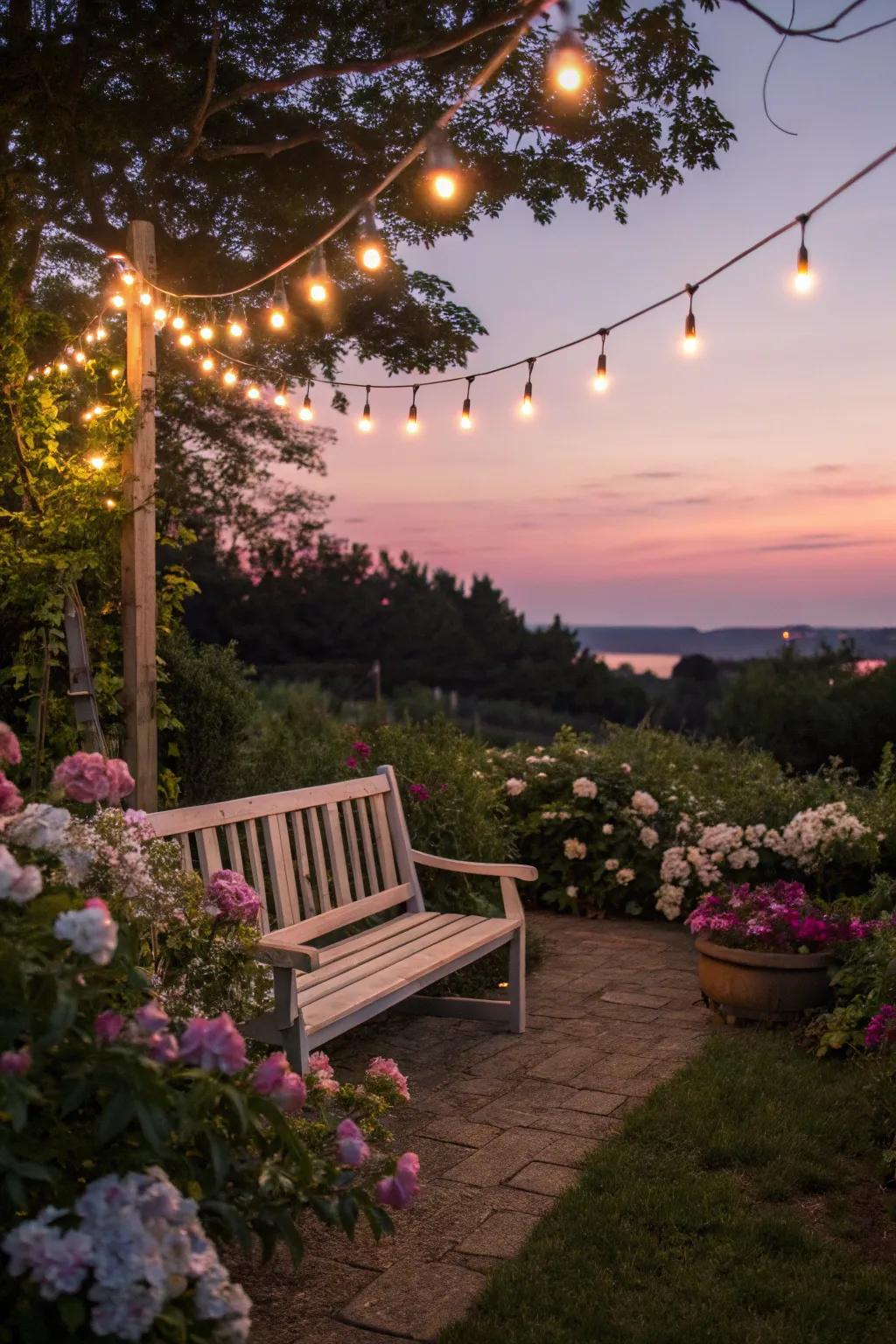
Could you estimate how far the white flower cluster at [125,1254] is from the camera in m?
1.68

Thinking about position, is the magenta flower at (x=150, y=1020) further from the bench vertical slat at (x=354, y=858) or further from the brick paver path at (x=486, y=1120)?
the bench vertical slat at (x=354, y=858)

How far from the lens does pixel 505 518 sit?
19.8 metres

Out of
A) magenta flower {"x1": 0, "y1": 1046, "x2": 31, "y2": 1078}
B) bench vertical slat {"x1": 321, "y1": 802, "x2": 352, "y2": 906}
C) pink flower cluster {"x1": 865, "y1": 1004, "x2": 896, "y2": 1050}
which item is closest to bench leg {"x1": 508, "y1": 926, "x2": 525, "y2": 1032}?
bench vertical slat {"x1": 321, "y1": 802, "x2": 352, "y2": 906}

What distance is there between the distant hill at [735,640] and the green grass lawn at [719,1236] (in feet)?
40.1

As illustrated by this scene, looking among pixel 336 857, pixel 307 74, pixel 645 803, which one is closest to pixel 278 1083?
pixel 336 857

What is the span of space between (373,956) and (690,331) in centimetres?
290

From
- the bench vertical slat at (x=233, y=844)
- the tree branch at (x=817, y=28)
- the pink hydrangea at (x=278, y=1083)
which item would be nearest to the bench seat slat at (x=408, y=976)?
the bench vertical slat at (x=233, y=844)

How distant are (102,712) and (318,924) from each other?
2.06 meters

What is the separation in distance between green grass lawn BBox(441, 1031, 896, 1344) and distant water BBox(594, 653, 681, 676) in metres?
27.4

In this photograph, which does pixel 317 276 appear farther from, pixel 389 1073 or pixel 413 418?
pixel 389 1073

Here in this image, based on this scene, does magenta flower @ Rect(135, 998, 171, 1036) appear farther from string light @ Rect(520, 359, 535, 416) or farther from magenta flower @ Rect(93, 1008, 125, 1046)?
string light @ Rect(520, 359, 535, 416)

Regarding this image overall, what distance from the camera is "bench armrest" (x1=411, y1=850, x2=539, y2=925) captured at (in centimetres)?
511

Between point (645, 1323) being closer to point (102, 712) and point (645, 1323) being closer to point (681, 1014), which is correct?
point (681, 1014)

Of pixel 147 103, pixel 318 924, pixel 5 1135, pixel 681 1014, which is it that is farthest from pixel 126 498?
pixel 147 103
